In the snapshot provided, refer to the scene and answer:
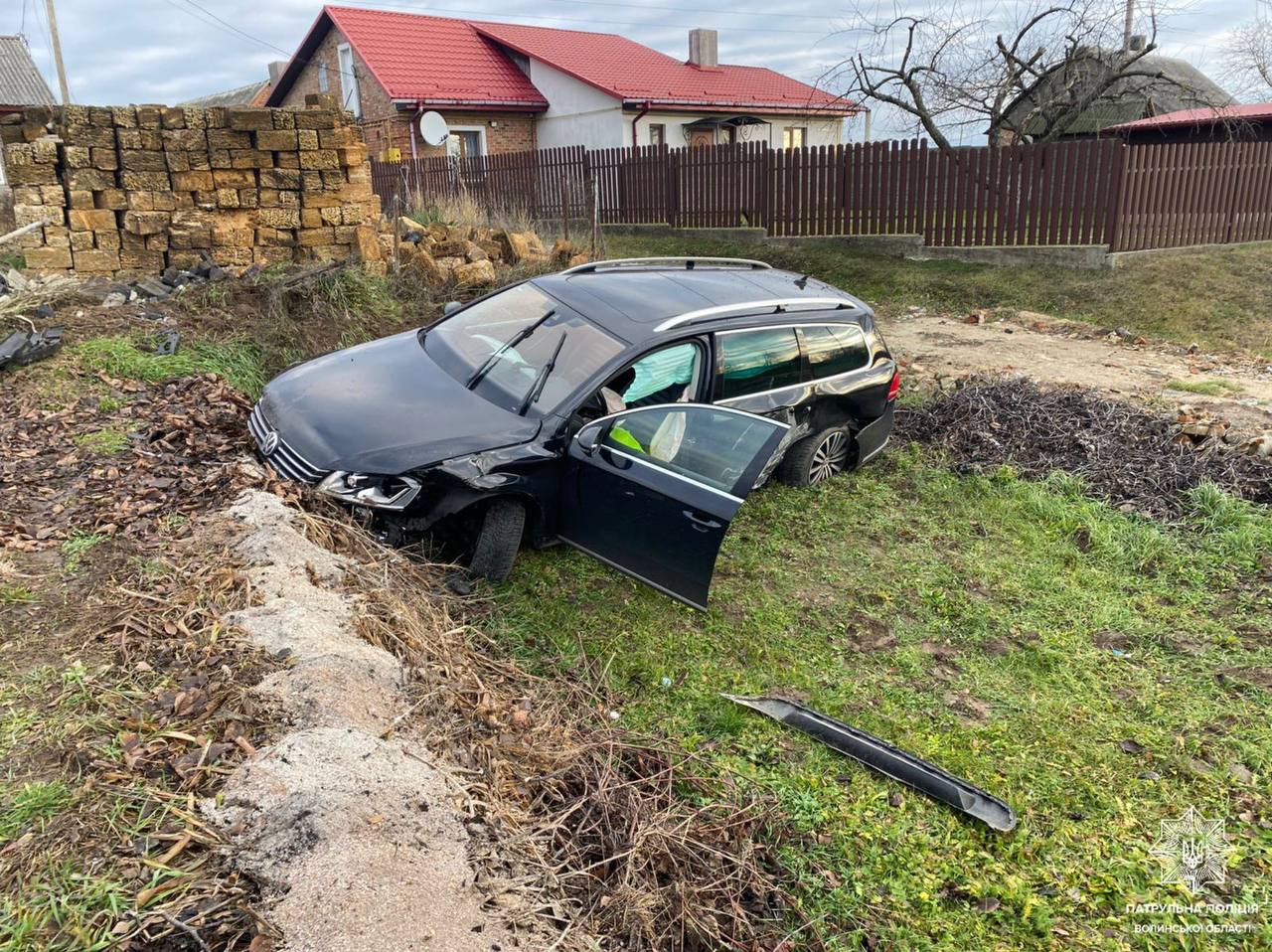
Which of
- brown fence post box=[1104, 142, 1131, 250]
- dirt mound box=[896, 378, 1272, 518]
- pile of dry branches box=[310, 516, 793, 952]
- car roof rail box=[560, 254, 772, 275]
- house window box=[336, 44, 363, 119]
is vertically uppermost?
house window box=[336, 44, 363, 119]

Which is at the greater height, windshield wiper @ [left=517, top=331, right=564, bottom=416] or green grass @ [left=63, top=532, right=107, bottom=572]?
windshield wiper @ [left=517, top=331, right=564, bottom=416]

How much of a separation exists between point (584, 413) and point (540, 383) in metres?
0.35

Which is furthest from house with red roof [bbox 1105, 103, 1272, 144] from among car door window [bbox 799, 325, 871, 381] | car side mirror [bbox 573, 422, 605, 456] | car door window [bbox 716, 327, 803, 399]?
car side mirror [bbox 573, 422, 605, 456]

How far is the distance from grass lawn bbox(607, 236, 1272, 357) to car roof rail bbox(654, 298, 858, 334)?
643 cm

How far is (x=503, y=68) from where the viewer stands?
2638 cm

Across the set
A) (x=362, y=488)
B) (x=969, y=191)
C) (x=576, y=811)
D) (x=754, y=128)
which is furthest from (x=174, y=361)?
(x=754, y=128)

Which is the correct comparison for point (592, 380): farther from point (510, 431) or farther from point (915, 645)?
point (915, 645)

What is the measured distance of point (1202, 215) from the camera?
1306cm

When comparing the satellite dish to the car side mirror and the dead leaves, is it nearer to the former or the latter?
the dead leaves

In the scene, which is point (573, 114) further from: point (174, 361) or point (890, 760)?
point (890, 760)

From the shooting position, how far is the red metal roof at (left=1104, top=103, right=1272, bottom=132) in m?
17.0

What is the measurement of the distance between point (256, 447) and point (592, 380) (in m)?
2.04

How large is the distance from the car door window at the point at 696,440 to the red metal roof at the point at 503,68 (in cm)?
2152

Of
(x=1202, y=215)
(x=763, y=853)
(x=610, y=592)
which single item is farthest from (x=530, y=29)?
(x=763, y=853)
